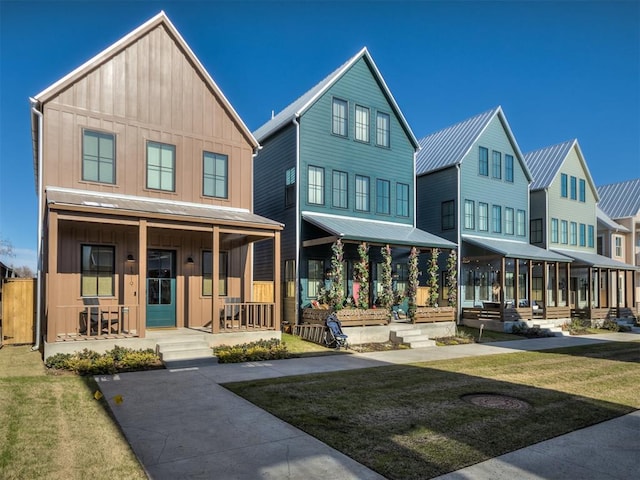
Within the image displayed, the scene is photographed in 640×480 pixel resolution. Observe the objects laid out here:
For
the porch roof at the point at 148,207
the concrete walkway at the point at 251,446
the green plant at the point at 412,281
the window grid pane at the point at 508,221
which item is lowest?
the concrete walkway at the point at 251,446

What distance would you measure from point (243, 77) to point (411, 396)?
60.1ft

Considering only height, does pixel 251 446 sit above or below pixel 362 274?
below

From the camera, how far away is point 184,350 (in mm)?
11969

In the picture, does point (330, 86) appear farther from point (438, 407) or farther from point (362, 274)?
point (438, 407)

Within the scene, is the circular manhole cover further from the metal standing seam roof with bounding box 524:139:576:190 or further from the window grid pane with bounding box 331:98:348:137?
the metal standing seam roof with bounding box 524:139:576:190

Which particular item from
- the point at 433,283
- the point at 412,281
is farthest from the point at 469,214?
the point at 412,281

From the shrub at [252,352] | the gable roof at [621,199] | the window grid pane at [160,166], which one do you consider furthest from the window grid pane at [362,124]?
the gable roof at [621,199]

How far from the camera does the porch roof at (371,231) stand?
55.3 ft

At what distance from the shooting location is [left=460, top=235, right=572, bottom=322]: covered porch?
72.0ft

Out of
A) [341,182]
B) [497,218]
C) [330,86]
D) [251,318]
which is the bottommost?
[251,318]

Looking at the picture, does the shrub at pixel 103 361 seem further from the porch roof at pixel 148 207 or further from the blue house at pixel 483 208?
the blue house at pixel 483 208

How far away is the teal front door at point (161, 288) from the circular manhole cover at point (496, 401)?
9.73 m

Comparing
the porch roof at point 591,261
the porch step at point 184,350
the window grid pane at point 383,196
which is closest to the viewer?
the porch step at point 184,350

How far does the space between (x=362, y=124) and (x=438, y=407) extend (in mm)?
14708
